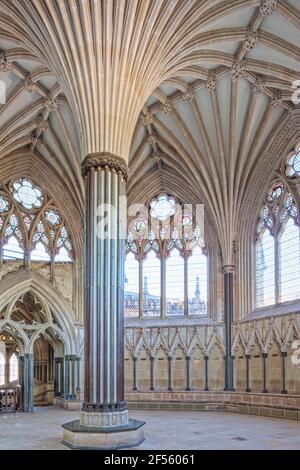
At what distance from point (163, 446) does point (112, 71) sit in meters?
9.40

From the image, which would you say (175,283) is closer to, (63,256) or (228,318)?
(228,318)

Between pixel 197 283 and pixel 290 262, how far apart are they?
517 centimetres

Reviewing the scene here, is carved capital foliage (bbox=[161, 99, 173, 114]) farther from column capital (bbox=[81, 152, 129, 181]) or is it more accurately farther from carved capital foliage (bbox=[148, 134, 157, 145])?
column capital (bbox=[81, 152, 129, 181])

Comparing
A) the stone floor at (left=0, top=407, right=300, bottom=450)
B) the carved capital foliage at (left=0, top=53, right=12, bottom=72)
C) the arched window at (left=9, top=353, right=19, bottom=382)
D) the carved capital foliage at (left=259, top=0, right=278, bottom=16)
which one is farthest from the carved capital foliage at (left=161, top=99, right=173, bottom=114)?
the arched window at (left=9, top=353, right=19, bottom=382)

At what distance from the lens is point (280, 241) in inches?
863

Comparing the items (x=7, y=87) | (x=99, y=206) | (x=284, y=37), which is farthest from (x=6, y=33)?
(x=284, y=37)

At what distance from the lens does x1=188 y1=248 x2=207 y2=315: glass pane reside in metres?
24.7

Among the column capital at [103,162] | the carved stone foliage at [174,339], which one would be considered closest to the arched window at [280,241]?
the carved stone foliage at [174,339]

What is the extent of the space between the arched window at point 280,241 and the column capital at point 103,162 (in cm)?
923

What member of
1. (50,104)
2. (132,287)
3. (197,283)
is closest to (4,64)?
(50,104)

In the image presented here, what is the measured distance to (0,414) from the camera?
2167 centimetres

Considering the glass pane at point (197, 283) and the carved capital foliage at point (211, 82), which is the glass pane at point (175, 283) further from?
the carved capital foliage at point (211, 82)

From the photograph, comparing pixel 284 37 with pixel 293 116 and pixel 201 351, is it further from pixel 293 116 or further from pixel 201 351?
pixel 201 351

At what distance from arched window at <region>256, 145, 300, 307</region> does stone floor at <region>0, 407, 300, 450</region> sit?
5019 millimetres
